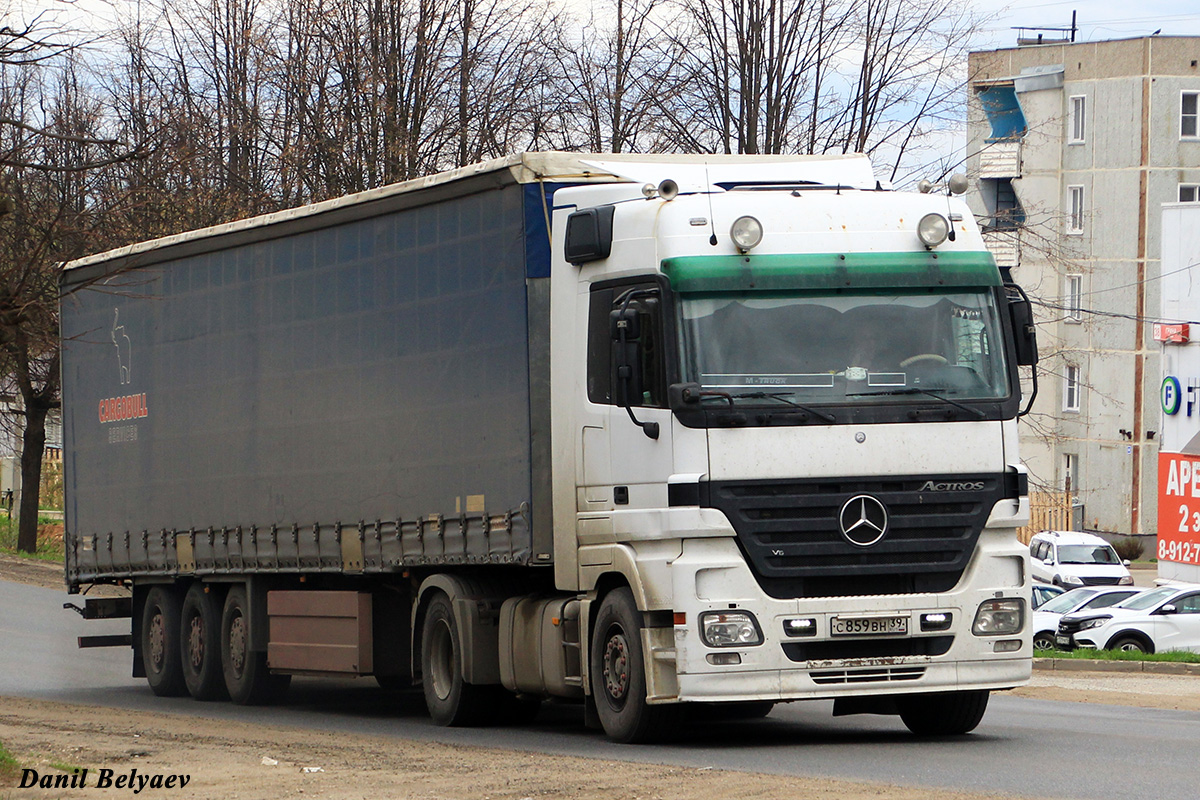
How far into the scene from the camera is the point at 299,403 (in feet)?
53.4

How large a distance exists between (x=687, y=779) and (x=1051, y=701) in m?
8.48

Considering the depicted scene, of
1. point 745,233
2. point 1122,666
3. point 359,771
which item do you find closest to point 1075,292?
point 1122,666

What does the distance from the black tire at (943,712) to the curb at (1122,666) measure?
11.3 metres

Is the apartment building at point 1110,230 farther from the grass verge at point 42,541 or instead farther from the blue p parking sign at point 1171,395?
the grass verge at point 42,541

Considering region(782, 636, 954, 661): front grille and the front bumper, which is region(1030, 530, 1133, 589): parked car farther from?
region(782, 636, 954, 661): front grille

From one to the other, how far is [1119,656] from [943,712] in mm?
12468

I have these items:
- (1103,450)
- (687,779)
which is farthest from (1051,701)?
(1103,450)

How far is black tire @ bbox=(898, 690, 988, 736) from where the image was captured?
12.6 metres

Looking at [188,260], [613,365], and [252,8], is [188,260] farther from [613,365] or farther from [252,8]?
[252,8]

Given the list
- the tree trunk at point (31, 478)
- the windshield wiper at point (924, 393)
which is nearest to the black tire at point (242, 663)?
the windshield wiper at point (924, 393)

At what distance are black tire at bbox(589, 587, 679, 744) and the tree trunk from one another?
3181cm

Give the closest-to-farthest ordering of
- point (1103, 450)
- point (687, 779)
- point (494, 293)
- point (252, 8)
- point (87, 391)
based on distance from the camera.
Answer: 1. point (687, 779)
2. point (494, 293)
3. point (87, 391)
4. point (252, 8)
5. point (1103, 450)

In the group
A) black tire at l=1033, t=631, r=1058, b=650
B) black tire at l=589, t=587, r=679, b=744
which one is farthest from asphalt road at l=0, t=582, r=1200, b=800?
black tire at l=1033, t=631, r=1058, b=650

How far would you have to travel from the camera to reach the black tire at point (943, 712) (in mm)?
12570
